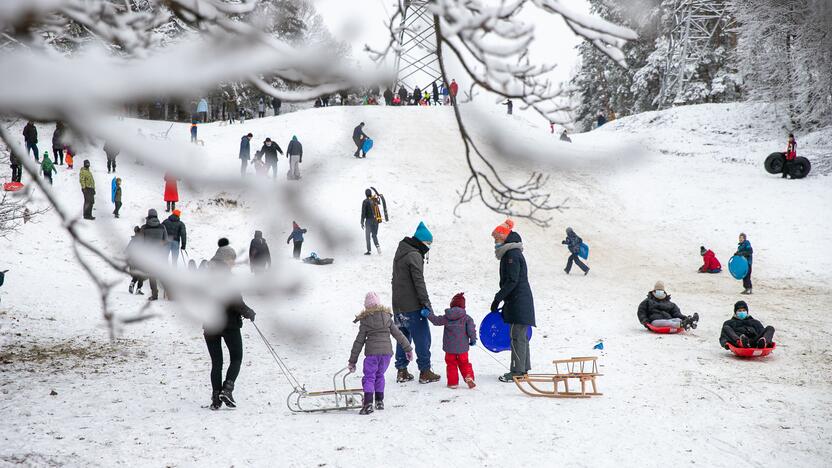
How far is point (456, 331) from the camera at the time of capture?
8.55m

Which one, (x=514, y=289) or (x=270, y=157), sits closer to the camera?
(x=514, y=289)

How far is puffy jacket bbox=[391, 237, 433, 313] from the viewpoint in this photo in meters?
8.90

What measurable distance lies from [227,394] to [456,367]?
8.89 ft

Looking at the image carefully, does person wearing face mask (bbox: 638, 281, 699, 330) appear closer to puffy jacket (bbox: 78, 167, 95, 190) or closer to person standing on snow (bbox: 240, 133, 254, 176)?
person standing on snow (bbox: 240, 133, 254, 176)

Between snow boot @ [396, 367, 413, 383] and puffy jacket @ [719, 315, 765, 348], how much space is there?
4756mm

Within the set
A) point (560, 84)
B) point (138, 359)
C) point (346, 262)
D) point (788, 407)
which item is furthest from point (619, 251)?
point (560, 84)

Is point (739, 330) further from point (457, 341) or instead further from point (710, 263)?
point (710, 263)

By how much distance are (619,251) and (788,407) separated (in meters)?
13.5

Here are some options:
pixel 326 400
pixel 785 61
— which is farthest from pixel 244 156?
pixel 785 61

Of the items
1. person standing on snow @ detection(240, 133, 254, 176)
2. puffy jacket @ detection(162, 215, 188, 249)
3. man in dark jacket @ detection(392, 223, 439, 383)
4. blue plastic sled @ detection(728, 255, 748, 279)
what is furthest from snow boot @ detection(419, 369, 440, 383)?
blue plastic sled @ detection(728, 255, 748, 279)

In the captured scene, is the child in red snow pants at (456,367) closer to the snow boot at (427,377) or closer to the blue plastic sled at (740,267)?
the snow boot at (427,377)

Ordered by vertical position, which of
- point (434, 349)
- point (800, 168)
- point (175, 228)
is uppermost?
point (800, 168)

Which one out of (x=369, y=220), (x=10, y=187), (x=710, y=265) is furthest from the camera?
(x=710, y=265)

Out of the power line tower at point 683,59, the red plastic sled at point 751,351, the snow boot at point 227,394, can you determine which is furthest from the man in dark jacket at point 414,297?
the power line tower at point 683,59
